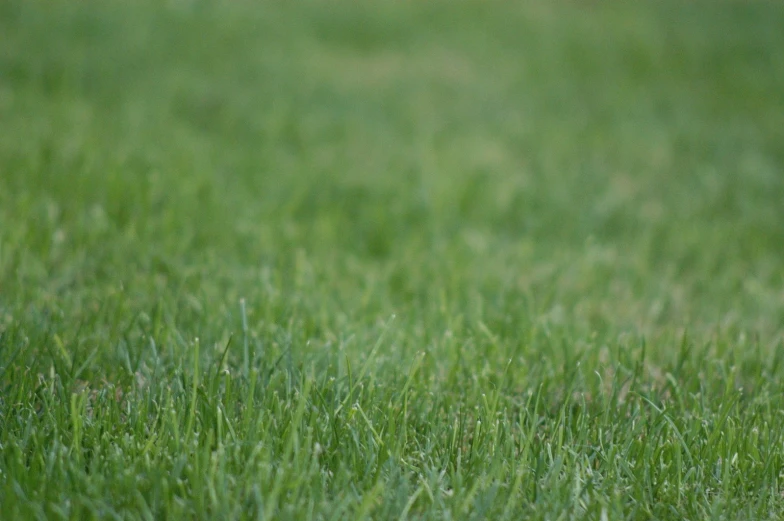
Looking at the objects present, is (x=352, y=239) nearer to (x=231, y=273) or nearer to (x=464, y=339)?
(x=231, y=273)

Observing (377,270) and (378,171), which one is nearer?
(377,270)

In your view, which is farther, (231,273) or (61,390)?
(231,273)

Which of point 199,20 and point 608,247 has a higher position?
point 199,20

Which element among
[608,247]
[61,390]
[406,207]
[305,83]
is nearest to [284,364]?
[61,390]

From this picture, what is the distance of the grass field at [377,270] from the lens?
191 centimetres

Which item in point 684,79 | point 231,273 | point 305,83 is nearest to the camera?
point 231,273

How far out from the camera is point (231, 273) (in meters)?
3.33

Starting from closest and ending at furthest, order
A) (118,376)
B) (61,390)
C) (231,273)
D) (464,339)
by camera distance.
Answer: (61,390) < (118,376) < (464,339) < (231,273)

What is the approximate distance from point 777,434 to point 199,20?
6.62m

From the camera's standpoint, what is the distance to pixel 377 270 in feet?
12.4

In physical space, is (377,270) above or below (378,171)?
below

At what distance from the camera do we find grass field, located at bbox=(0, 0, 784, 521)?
1.91 metres

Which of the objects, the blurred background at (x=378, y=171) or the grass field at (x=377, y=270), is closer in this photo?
the grass field at (x=377, y=270)

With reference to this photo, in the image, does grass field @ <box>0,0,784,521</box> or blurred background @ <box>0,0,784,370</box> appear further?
blurred background @ <box>0,0,784,370</box>
